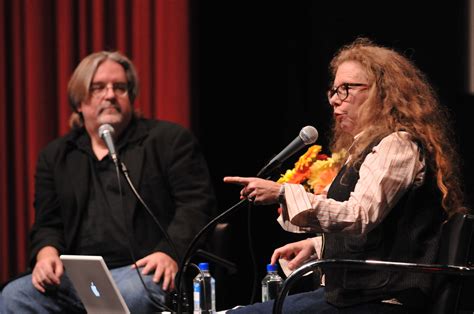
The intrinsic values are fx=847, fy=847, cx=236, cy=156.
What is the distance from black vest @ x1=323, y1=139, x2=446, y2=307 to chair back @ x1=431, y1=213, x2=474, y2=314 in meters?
0.03

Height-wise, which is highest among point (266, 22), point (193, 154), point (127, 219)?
point (266, 22)

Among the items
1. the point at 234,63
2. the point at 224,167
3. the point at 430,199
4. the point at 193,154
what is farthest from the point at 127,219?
the point at 430,199

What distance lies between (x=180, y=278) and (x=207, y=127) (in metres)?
2.13

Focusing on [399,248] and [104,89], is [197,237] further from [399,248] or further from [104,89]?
[104,89]

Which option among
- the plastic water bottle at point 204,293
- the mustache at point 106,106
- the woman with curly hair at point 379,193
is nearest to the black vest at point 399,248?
the woman with curly hair at point 379,193

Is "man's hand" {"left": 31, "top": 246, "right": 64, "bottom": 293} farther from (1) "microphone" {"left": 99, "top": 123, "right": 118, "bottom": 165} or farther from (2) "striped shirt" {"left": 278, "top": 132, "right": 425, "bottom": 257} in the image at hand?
(2) "striped shirt" {"left": 278, "top": 132, "right": 425, "bottom": 257}

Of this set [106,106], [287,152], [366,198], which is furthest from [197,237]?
[106,106]

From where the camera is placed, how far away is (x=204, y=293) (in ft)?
13.2

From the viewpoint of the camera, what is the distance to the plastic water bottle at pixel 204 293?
3.83 metres

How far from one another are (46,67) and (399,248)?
3.09 meters

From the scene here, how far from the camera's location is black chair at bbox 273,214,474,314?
2639 mm

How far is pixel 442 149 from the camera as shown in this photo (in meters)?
2.90

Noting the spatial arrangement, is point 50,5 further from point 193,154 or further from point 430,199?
point 430,199

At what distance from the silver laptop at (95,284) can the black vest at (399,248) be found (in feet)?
3.11
